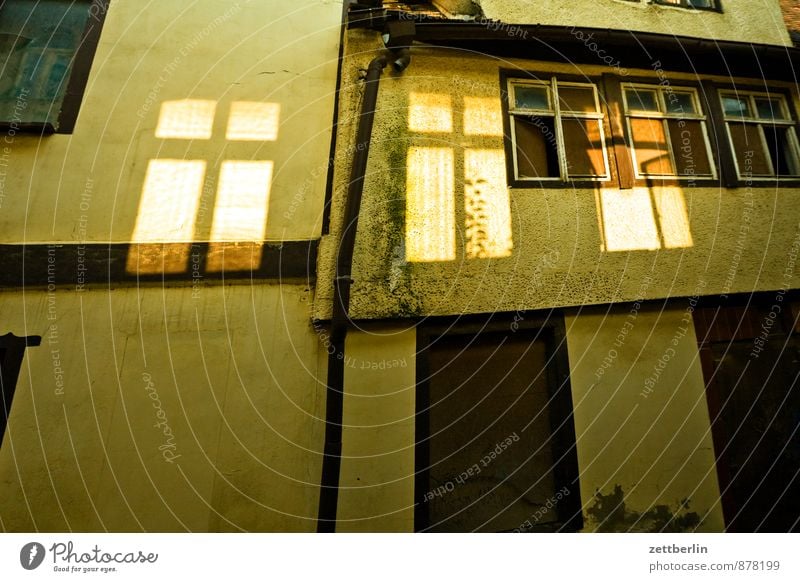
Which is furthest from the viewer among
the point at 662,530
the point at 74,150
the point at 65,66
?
the point at 65,66

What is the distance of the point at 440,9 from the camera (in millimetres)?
5332

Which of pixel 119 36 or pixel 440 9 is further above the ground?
pixel 440 9

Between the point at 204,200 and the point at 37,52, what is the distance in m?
2.97

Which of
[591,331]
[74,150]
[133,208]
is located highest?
[74,150]

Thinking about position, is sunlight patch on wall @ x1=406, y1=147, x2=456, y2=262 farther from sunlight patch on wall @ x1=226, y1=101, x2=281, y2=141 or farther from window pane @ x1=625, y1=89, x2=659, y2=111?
window pane @ x1=625, y1=89, x2=659, y2=111

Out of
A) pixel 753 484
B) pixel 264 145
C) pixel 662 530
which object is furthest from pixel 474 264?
pixel 753 484

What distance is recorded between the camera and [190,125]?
4.63 metres

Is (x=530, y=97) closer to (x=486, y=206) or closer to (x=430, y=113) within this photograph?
(x=430, y=113)

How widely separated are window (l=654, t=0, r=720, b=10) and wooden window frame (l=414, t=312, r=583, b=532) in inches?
184

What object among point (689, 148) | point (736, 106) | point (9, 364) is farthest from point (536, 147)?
point (9, 364)

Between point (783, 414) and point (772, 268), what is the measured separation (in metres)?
1.51

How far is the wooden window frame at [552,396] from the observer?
152 inches

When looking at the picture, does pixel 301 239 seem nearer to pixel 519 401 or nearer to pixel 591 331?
pixel 519 401

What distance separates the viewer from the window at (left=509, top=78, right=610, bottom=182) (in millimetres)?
4656
